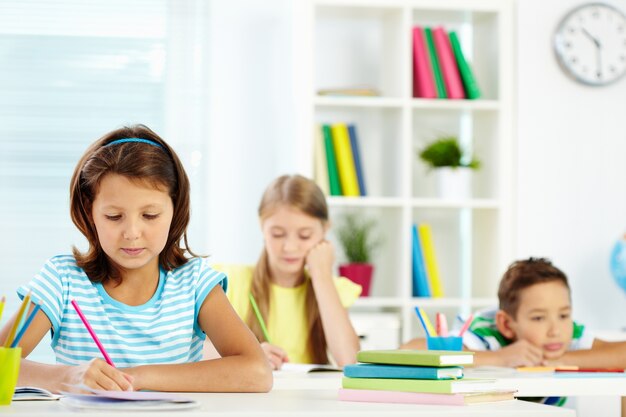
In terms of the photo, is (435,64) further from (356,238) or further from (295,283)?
(295,283)

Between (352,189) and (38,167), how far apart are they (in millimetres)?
1427

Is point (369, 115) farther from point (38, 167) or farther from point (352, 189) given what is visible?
point (38, 167)

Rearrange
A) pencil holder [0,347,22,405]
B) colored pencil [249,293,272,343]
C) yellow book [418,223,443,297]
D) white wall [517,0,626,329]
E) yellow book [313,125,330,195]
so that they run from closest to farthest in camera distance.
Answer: pencil holder [0,347,22,405] → colored pencil [249,293,272,343] → yellow book [313,125,330,195] → yellow book [418,223,443,297] → white wall [517,0,626,329]

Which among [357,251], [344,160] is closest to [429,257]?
[357,251]

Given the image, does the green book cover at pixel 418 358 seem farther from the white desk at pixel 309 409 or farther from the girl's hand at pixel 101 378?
the girl's hand at pixel 101 378

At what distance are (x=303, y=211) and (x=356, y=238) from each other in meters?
1.17

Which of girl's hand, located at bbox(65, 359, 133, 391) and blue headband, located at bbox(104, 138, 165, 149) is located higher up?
blue headband, located at bbox(104, 138, 165, 149)

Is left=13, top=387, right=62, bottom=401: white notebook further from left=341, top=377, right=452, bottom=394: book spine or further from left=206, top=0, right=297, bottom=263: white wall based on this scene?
left=206, top=0, right=297, bottom=263: white wall

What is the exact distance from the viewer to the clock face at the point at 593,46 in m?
4.29

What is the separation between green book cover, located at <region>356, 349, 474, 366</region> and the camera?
1.48 meters

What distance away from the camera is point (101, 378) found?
149 centimetres

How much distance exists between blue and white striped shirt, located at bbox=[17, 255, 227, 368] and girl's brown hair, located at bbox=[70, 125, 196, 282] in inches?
1.7

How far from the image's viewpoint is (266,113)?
447cm

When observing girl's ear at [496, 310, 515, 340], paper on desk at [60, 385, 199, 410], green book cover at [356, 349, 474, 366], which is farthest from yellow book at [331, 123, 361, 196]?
paper on desk at [60, 385, 199, 410]
